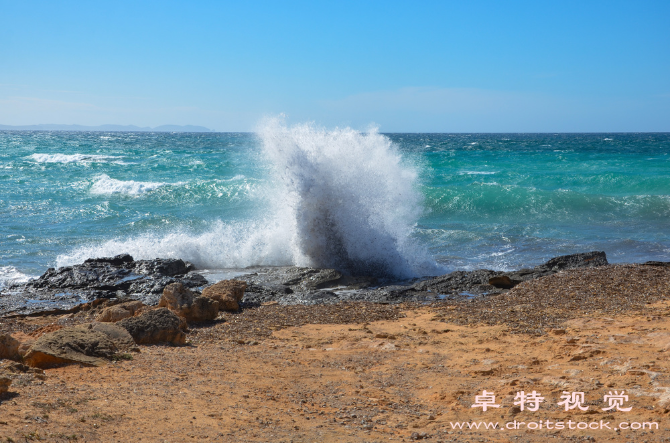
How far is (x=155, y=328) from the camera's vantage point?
632 cm

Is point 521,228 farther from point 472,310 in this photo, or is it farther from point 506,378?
point 506,378

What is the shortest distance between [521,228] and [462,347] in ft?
36.6

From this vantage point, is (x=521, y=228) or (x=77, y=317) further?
(x=521, y=228)

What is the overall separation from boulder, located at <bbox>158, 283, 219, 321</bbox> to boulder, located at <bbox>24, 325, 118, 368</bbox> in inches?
65.8

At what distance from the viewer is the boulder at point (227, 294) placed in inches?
320

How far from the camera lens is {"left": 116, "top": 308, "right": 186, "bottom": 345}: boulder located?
20.5 ft

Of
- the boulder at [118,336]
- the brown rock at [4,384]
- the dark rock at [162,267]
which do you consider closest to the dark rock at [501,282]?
the dark rock at [162,267]

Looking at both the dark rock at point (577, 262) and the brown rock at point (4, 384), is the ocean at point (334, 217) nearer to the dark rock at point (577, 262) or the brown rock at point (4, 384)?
the dark rock at point (577, 262)

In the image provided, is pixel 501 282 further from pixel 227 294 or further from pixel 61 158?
pixel 61 158

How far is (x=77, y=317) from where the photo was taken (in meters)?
7.82

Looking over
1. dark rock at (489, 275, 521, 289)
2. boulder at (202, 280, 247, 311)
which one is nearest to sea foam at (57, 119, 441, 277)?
dark rock at (489, 275, 521, 289)

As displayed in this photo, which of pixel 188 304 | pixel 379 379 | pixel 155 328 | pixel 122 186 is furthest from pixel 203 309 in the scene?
pixel 122 186

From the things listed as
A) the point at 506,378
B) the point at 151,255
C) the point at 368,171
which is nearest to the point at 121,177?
the point at 151,255

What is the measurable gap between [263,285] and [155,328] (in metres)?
3.58
